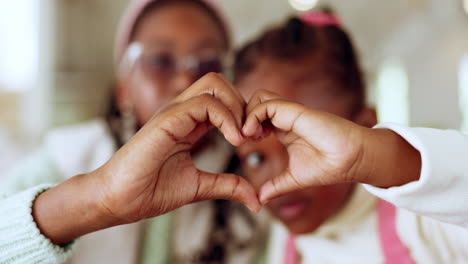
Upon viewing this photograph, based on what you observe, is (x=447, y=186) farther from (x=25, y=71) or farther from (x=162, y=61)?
(x=25, y=71)

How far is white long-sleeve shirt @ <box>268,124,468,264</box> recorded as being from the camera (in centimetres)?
29

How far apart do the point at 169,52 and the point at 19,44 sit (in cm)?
106

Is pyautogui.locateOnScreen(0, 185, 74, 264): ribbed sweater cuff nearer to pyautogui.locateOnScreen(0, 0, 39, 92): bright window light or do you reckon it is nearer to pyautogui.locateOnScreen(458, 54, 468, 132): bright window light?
pyautogui.locateOnScreen(458, 54, 468, 132): bright window light

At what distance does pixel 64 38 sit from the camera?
6.26 feet

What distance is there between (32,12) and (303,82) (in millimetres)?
1379

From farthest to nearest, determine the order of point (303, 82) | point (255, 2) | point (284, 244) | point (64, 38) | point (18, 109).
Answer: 1. point (64, 38)
2. point (255, 2)
3. point (18, 109)
4. point (284, 244)
5. point (303, 82)

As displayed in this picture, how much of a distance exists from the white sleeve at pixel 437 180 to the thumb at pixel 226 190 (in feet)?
0.33

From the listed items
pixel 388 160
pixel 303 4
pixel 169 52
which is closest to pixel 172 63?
pixel 169 52

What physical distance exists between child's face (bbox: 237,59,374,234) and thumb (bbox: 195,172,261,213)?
0.16m

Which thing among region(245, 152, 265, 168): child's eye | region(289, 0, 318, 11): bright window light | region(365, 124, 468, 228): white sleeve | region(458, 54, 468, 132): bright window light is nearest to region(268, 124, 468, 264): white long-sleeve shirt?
region(365, 124, 468, 228): white sleeve

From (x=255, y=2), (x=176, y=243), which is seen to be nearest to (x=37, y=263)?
(x=176, y=243)

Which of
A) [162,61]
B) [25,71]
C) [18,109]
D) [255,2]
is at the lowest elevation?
[18,109]

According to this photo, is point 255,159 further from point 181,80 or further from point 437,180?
point 437,180

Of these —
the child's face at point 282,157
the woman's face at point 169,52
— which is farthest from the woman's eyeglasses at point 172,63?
the child's face at point 282,157
